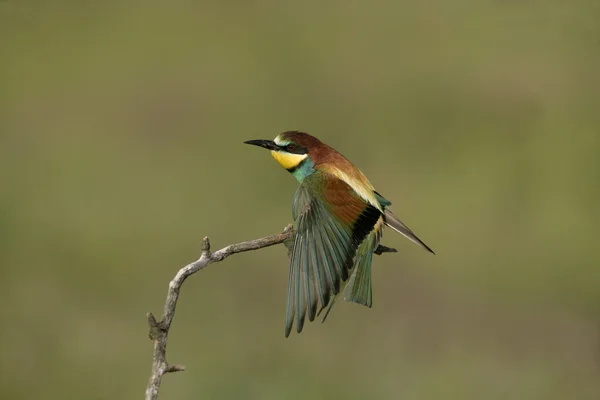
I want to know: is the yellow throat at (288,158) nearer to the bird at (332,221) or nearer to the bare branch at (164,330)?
the bird at (332,221)

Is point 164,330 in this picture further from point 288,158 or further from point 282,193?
point 282,193

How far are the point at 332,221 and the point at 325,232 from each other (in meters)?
0.05

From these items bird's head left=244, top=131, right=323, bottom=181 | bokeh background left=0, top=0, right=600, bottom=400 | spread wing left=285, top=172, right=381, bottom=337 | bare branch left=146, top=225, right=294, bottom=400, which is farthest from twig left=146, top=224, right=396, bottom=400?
bokeh background left=0, top=0, right=600, bottom=400

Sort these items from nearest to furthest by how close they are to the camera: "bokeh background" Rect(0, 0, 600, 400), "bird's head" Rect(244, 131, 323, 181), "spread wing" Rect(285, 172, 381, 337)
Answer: "spread wing" Rect(285, 172, 381, 337) < "bird's head" Rect(244, 131, 323, 181) < "bokeh background" Rect(0, 0, 600, 400)

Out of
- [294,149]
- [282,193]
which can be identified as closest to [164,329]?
[294,149]

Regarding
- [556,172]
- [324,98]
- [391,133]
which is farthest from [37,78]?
[556,172]

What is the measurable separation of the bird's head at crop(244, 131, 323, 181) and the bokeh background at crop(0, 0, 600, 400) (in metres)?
1.13

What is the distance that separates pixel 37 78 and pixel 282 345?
8.18 feet

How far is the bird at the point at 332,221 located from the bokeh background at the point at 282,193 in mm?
1148

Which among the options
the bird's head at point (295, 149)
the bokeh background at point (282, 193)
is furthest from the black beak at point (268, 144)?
the bokeh background at point (282, 193)

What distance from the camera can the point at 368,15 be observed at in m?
5.86

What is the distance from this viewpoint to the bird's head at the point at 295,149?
6.12 feet

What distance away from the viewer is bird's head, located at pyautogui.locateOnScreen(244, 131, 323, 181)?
186 cm

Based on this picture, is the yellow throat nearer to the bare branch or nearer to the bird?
the bird
